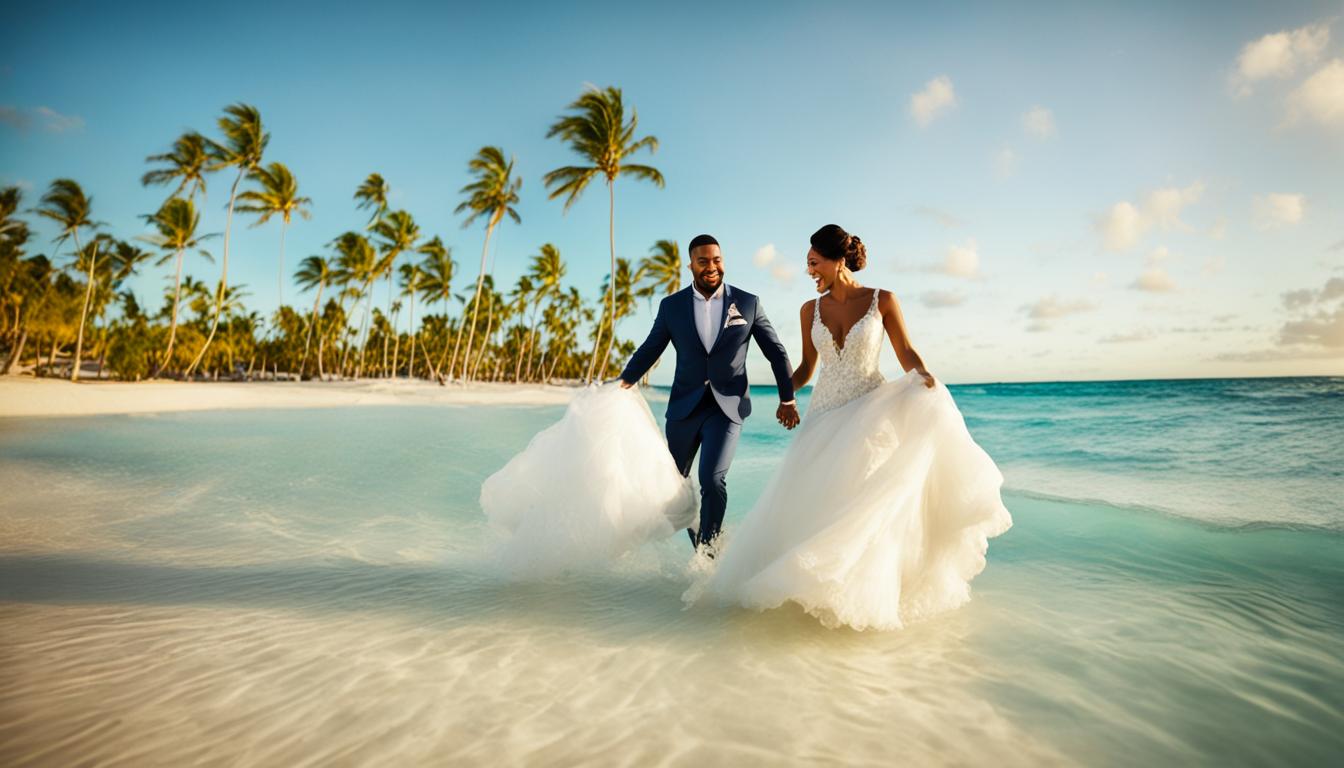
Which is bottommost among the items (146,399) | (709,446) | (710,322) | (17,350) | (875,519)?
(146,399)

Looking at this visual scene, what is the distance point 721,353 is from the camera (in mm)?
4492

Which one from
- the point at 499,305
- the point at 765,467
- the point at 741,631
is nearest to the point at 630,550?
the point at 741,631

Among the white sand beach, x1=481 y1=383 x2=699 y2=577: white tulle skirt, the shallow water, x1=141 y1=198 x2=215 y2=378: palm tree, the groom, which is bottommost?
the white sand beach

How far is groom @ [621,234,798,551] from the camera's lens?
4.47 m

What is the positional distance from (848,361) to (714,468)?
50.4 inches

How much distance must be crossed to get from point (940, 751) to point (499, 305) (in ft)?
221

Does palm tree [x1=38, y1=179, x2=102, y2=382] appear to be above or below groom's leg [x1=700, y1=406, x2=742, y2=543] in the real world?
above

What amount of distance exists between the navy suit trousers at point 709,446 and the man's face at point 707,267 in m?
0.76

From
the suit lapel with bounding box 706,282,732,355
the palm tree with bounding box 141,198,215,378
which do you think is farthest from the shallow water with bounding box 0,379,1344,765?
the palm tree with bounding box 141,198,215,378

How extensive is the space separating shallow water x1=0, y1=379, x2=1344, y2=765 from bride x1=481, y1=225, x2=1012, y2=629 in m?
0.28

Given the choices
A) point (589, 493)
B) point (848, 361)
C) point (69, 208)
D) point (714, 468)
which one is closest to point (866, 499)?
point (848, 361)

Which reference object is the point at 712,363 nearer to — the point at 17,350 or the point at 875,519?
the point at 875,519

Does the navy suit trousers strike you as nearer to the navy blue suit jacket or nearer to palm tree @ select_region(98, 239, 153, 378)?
the navy blue suit jacket

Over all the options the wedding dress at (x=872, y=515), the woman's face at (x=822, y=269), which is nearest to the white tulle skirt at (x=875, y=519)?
the wedding dress at (x=872, y=515)
